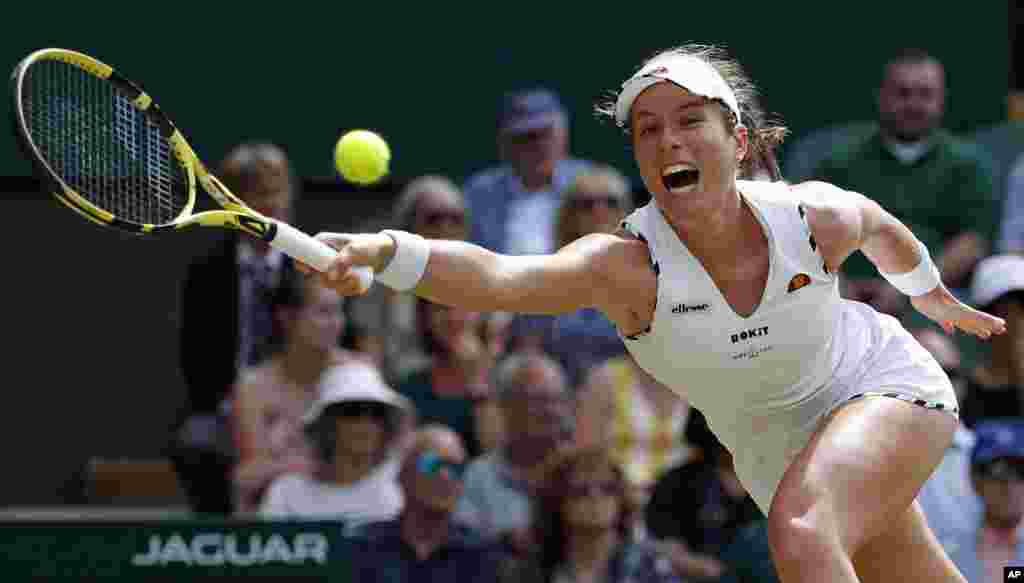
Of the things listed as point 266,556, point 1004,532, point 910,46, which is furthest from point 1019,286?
point 266,556

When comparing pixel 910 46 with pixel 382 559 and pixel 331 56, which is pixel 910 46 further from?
pixel 382 559

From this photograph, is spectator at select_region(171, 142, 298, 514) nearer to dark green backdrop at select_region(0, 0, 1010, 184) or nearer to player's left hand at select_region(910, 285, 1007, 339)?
dark green backdrop at select_region(0, 0, 1010, 184)

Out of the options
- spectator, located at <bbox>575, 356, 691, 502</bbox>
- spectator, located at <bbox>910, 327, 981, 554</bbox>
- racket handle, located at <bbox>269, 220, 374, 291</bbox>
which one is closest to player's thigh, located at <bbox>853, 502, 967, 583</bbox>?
racket handle, located at <bbox>269, 220, 374, 291</bbox>

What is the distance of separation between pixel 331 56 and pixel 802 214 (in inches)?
185

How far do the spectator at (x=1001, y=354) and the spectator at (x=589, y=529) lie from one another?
1430 millimetres

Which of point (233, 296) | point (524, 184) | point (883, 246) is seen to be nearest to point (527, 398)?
point (233, 296)

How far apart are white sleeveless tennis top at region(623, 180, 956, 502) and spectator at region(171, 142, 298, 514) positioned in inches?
112

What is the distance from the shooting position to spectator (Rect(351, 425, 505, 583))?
20.8ft

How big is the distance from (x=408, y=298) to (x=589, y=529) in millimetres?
1421

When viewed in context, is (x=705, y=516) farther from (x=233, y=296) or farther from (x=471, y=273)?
(x=471, y=273)

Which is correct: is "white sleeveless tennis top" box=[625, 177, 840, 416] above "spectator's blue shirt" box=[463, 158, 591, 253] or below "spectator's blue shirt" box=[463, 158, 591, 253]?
below

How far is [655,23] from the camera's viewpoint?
29.9ft

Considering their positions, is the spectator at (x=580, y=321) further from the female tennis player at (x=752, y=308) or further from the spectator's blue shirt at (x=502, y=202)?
the female tennis player at (x=752, y=308)

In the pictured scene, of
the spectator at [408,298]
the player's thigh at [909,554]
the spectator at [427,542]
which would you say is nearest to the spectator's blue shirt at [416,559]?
the spectator at [427,542]
